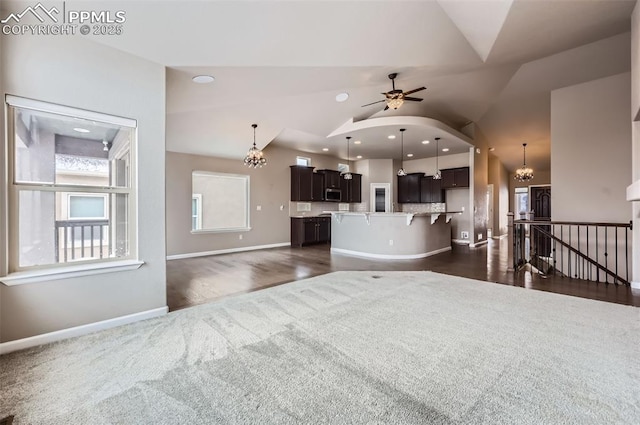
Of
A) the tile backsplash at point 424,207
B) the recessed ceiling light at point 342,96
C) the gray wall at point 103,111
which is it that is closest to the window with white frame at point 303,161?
the recessed ceiling light at point 342,96

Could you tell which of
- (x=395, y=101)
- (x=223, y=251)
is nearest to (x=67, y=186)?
(x=395, y=101)

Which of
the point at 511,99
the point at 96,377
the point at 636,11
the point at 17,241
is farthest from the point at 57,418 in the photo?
the point at 511,99

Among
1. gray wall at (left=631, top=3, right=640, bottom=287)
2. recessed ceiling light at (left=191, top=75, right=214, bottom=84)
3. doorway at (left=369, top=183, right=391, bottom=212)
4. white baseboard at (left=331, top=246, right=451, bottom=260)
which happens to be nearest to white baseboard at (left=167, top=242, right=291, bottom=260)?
white baseboard at (left=331, top=246, right=451, bottom=260)

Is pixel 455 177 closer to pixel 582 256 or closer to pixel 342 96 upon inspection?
pixel 582 256

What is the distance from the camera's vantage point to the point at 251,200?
25.3 ft

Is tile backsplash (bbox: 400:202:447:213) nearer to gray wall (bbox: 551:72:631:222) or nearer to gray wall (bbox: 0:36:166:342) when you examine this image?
A: gray wall (bbox: 551:72:631:222)

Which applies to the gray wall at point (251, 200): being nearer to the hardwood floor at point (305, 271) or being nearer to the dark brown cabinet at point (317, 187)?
the hardwood floor at point (305, 271)

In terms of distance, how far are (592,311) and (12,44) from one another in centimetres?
614

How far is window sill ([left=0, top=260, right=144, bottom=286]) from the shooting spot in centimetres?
230

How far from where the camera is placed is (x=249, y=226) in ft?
25.3

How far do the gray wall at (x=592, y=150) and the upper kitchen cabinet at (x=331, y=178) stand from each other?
5.83 m

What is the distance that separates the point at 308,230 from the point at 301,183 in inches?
59.1

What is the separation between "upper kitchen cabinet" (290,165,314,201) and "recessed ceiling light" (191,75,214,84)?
5.07m

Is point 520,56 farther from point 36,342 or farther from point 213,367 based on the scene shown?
point 36,342
